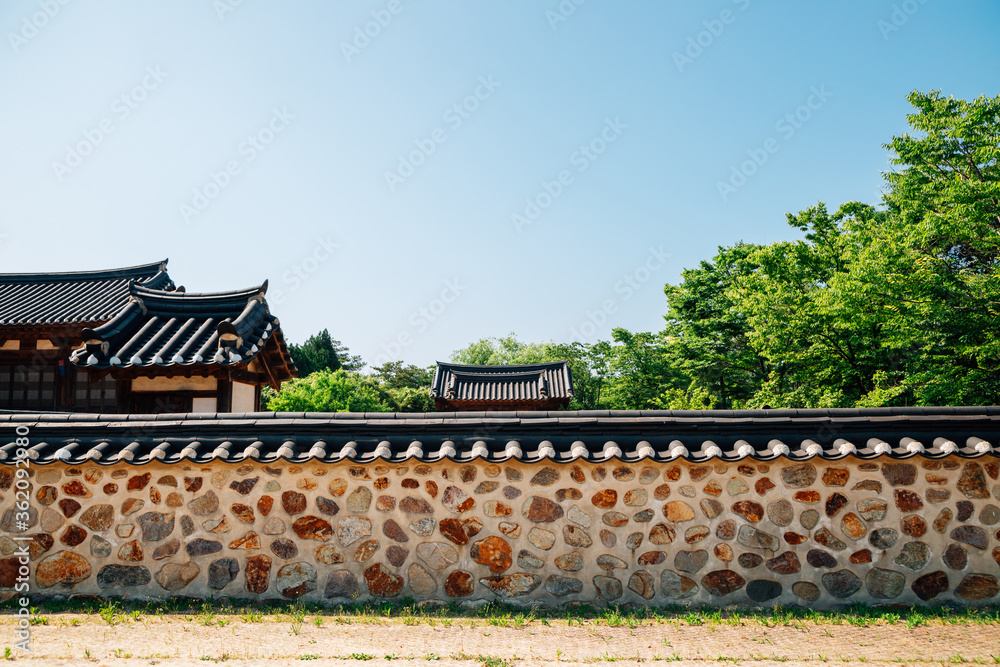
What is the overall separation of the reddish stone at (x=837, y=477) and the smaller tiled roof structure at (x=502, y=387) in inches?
742

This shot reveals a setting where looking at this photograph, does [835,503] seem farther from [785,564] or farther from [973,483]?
[973,483]

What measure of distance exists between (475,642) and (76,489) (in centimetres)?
438

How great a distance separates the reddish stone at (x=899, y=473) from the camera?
234 inches

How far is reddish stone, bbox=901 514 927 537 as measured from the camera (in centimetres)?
588

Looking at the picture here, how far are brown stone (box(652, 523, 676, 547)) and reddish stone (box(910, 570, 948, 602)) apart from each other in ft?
7.51

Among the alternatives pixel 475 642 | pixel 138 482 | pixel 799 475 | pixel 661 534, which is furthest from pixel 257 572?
pixel 799 475

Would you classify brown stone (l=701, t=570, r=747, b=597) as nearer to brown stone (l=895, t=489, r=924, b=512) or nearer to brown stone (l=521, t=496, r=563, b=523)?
brown stone (l=521, t=496, r=563, b=523)

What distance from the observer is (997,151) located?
1309 centimetres

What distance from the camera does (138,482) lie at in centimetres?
623

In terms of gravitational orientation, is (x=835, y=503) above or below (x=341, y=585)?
above

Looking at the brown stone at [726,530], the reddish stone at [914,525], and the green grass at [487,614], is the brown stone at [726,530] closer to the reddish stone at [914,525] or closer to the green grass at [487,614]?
the green grass at [487,614]

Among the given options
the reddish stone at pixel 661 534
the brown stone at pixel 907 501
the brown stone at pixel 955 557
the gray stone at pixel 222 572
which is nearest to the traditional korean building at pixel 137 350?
the gray stone at pixel 222 572

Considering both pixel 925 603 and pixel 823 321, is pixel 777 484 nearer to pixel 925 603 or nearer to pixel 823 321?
pixel 925 603

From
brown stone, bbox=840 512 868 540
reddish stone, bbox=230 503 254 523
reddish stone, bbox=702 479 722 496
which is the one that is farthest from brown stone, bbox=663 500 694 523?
reddish stone, bbox=230 503 254 523
